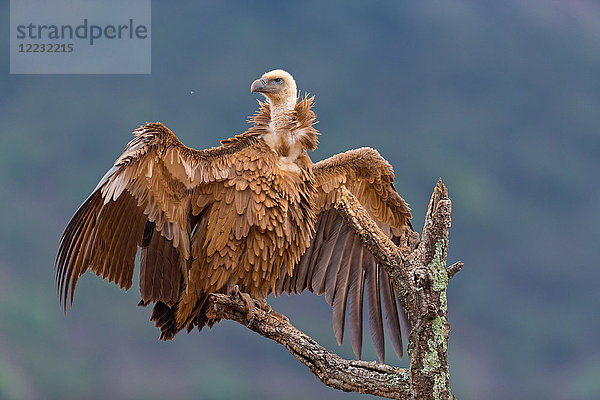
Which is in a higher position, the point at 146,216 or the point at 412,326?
the point at 146,216

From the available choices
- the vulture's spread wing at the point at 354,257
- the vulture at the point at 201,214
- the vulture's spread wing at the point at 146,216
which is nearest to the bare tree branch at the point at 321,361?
the vulture at the point at 201,214

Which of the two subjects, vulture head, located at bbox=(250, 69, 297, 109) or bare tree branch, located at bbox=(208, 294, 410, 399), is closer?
bare tree branch, located at bbox=(208, 294, 410, 399)

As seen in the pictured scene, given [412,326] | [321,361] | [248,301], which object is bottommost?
[321,361]

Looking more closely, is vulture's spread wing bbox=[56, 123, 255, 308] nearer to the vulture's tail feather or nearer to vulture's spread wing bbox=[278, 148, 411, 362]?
the vulture's tail feather

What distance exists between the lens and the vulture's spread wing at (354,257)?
5270 mm

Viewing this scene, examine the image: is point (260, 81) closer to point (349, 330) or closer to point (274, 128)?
point (274, 128)

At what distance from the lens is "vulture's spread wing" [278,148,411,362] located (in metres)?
5.27

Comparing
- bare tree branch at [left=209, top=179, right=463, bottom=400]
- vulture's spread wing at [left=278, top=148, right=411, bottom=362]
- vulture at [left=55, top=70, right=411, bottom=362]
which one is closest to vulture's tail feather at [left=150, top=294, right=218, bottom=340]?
vulture at [left=55, top=70, right=411, bottom=362]

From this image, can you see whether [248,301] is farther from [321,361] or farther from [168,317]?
[168,317]

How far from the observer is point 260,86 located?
4.71m

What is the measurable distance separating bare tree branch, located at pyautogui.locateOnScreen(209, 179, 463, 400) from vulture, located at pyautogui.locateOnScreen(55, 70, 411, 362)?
0.39 meters

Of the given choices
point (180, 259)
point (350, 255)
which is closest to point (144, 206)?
point (180, 259)

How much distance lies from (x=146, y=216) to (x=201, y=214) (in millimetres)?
354

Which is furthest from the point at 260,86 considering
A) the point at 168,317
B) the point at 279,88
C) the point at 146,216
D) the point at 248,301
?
the point at 168,317
